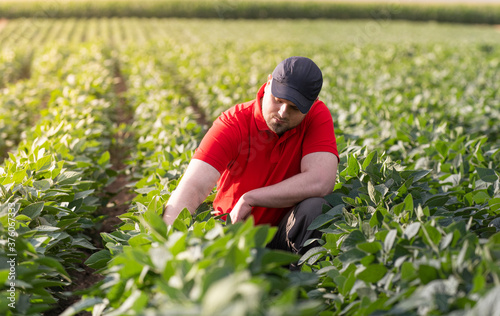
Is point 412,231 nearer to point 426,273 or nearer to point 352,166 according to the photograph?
point 426,273

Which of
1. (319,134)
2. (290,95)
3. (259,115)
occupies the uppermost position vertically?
(290,95)

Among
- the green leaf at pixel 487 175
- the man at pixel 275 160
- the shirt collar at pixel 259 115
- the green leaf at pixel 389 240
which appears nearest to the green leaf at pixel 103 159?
the man at pixel 275 160

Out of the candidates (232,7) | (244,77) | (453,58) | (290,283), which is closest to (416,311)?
(290,283)

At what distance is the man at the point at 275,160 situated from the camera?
2479 millimetres

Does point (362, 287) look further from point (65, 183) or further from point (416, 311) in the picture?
point (65, 183)

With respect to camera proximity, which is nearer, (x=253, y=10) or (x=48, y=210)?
(x=48, y=210)

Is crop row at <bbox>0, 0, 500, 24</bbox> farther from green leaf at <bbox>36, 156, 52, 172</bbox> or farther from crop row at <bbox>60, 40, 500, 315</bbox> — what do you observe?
green leaf at <bbox>36, 156, 52, 172</bbox>

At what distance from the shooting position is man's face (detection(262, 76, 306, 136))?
2543 millimetres

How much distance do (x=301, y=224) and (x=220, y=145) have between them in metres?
0.62

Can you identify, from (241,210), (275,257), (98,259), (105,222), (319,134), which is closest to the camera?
(275,257)

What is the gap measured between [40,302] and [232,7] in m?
39.4

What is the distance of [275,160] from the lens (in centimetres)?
274

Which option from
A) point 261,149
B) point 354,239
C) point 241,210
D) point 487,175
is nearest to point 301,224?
point 241,210

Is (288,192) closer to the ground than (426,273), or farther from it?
closer to the ground
